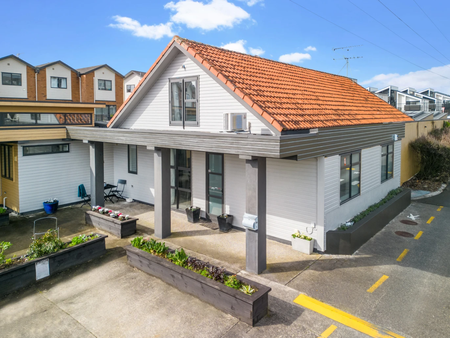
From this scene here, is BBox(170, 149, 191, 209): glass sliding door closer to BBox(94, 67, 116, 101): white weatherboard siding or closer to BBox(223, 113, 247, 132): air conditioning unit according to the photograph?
BBox(223, 113, 247, 132): air conditioning unit

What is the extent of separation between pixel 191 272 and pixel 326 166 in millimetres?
4558

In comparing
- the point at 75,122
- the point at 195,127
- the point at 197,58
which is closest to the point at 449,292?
the point at 195,127

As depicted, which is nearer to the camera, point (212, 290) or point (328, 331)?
point (328, 331)

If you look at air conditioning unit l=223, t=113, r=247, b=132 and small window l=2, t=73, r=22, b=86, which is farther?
small window l=2, t=73, r=22, b=86

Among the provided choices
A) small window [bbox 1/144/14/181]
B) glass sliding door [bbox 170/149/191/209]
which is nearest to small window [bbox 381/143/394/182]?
glass sliding door [bbox 170/149/191/209]

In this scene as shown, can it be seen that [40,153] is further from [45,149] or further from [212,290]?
[212,290]

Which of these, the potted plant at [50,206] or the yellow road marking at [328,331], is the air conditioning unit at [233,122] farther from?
the potted plant at [50,206]

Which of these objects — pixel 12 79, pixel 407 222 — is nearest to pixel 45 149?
pixel 407 222

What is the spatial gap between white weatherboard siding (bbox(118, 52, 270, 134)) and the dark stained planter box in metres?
3.51

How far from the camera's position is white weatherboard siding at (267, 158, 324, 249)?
886 cm

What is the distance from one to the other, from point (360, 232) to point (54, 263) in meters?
7.98

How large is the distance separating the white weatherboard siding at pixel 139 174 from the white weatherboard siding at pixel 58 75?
90.6 feet

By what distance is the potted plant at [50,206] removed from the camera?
40.8 ft

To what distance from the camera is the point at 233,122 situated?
26.8 ft
